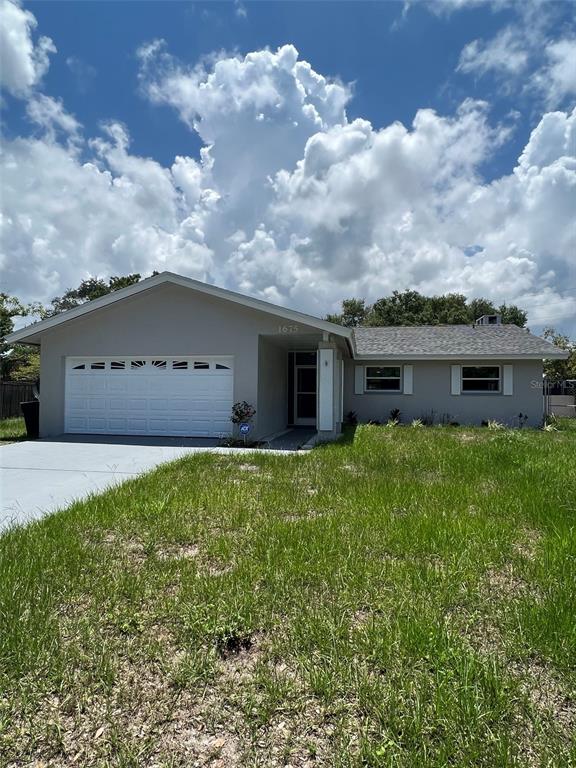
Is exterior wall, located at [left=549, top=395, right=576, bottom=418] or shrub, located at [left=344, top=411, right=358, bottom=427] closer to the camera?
shrub, located at [left=344, top=411, right=358, bottom=427]

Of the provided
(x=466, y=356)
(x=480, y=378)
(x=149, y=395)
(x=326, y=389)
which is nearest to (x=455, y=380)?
(x=480, y=378)

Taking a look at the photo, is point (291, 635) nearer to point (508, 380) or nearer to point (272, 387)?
point (272, 387)

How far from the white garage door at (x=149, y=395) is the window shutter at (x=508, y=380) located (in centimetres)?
1029

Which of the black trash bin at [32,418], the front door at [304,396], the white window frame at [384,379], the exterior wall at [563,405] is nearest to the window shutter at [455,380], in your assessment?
the white window frame at [384,379]

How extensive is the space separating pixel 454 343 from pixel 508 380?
2.37 meters

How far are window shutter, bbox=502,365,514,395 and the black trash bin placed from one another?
16034mm

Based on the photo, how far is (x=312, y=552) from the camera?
404cm

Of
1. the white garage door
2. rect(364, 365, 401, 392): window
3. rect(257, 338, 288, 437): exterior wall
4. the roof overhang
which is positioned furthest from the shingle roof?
the white garage door

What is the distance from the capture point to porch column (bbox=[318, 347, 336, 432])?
1194cm

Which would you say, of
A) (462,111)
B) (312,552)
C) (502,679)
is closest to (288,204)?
(462,111)

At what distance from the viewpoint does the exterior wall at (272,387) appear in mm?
12312

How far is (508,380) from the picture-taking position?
15633 mm

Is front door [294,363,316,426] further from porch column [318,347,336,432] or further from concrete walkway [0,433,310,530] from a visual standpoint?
porch column [318,347,336,432]

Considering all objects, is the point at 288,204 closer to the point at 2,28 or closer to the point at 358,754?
the point at 2,28
